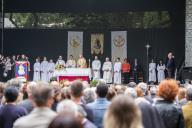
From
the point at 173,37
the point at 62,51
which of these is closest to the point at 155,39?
the point at 173,37

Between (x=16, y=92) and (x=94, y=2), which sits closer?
(x=16, y=92)

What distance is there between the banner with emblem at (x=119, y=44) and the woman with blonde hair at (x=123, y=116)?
88.7 feet

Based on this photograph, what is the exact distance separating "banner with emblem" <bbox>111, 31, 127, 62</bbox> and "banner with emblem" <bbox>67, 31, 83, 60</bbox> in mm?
1863

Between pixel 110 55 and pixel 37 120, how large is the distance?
88.6 ft

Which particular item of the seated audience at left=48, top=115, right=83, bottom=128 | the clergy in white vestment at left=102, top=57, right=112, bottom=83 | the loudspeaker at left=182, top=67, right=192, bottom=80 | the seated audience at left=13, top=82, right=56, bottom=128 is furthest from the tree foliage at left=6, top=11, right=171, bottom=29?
the seated audience at left=48, top=115, right=83, bottom=128

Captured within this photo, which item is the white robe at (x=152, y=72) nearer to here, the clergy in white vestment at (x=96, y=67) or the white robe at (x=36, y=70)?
the clergy in white vestment at (x=96, y=67)

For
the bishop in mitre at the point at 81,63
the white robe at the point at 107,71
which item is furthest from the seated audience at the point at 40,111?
the white robe at the point at 107,71

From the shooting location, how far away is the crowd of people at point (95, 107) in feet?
12.4

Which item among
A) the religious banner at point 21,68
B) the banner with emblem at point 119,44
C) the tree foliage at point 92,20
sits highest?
the tree foliage at point 92,20

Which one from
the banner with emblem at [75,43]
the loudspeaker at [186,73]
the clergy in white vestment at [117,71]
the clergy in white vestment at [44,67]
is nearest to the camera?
the loudspeaker at [186,73]

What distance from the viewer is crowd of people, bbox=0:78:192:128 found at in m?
3.78

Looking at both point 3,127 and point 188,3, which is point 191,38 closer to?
point 188,3

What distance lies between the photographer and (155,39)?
3050 centimetres

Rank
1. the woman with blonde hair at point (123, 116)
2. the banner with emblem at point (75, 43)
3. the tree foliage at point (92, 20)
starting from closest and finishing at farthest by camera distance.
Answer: the woman with blonde hair at point (123, 116), the tree foliage at point (92, 20), the banner with emblem at point (75, 43)
